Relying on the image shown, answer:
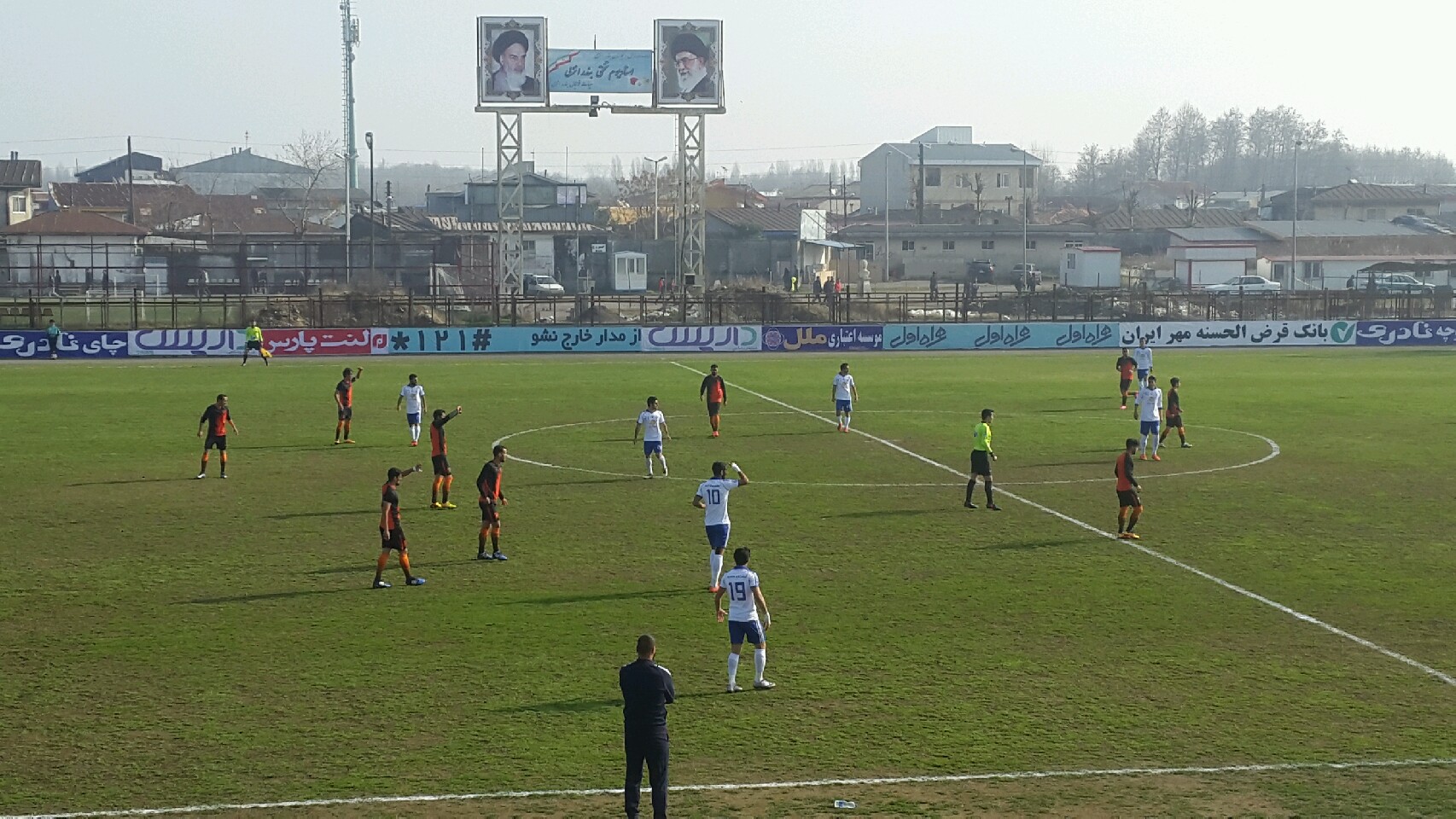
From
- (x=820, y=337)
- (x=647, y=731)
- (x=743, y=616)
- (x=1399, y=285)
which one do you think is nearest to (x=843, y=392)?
(x=743, y=616)

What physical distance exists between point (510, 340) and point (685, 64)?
81.4ft

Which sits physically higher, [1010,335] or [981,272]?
[981,272]

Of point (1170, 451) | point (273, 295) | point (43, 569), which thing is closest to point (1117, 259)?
point (273, 295)

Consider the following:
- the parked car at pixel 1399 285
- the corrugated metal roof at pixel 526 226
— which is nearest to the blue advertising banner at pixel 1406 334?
the parked car at pixel 1399 285

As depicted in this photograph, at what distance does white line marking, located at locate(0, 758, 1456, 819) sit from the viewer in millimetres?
13336

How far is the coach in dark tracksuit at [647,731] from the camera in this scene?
1263cm

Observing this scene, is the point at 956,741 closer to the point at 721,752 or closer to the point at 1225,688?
the point at 721,752

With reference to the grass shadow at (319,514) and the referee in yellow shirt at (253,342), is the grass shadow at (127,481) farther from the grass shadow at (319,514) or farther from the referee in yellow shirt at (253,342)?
the referee in yellow shirt at (253,342)

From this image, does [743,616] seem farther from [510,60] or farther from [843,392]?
[510,60]

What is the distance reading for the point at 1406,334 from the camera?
263 ft

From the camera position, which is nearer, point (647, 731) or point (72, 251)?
point (647, 731)

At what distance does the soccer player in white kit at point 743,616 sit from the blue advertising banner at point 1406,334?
71.4 m

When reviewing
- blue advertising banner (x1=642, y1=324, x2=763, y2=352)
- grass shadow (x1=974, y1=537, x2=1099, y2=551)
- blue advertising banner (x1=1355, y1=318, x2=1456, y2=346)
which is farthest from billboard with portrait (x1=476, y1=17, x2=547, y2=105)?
grass shadow (x1=974, y1=537, x2=1099, y2=551)

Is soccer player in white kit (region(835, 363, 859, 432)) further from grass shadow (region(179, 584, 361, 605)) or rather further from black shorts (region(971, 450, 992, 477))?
grass shadow (region(179, 584, 361, 605))
